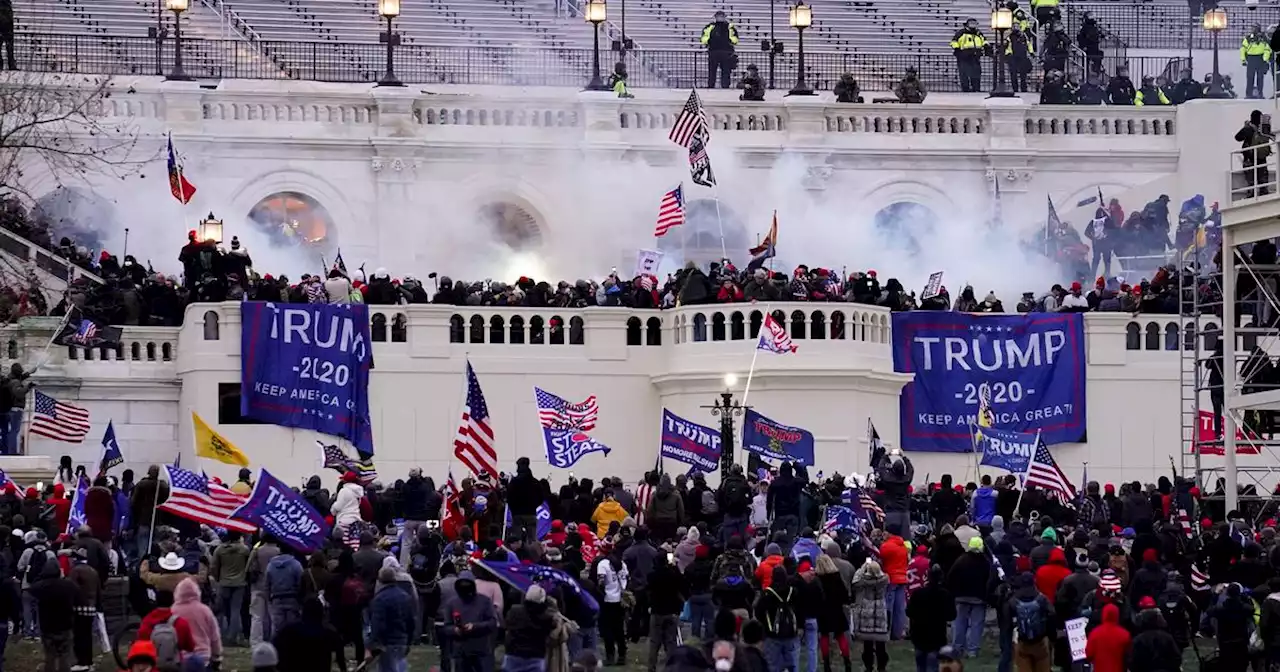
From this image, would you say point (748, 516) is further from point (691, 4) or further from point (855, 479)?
point (691, 4)

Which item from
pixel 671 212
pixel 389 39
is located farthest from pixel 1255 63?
pixel 389 39

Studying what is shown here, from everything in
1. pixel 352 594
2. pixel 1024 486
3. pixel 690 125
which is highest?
pixel 690 125

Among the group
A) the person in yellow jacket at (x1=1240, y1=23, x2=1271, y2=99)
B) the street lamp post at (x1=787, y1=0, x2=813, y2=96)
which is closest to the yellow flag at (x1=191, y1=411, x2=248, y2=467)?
the street lamp post at (x1=787, y1=0, x2=813, y2=96)

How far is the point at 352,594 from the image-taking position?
37.1 metres

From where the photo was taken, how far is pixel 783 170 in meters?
63.8

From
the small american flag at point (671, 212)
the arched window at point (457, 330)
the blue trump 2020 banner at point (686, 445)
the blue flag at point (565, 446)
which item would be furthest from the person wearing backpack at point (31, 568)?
the small american flag at point (671, 212)

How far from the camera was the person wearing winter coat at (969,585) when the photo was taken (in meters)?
39.2

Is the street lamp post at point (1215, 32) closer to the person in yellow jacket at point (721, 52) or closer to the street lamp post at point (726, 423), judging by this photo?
the person in yellow jacket at point (721, 52)

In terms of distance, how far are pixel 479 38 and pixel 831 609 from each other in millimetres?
30507

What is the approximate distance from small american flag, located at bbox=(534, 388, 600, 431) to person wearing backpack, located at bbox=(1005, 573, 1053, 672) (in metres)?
12.8

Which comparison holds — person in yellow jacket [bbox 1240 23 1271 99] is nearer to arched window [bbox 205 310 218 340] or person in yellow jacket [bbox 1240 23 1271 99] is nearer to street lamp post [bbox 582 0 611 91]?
street lamp post [bbox 582 0 611 91]

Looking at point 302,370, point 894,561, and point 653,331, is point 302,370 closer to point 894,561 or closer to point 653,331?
point 653,331

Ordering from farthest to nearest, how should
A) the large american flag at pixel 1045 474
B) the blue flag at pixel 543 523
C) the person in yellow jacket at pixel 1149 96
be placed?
1. the person in yellow jacket at pixel 1149 96
2. the large american flag at pixel 1045 474
3. the blue flag at pixel 543 523

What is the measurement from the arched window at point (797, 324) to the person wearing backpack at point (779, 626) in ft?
57.8
